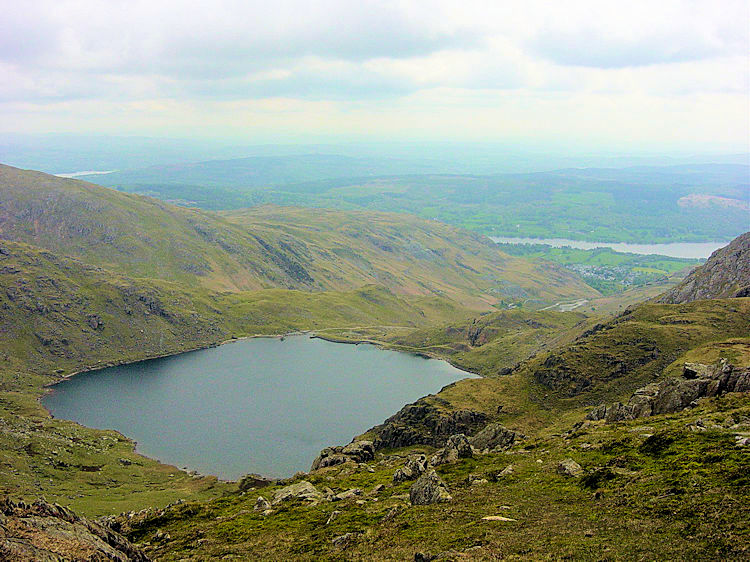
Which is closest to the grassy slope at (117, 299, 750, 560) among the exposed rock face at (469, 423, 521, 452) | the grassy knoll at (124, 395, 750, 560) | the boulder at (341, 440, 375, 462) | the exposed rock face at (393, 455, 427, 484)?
the grassy knoll at (124, 395, 750, 560)

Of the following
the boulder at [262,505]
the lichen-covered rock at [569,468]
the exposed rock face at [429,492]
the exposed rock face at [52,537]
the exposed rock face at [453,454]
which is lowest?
the boulder at [262,505]

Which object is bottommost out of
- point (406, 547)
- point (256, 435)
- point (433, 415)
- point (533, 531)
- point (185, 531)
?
point (256, 435)

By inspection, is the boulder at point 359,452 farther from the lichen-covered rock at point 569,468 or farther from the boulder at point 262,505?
the lichen-covered rock at point 569,468

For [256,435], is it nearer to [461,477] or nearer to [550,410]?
[550,410]

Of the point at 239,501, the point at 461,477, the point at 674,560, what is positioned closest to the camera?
the point at 674,560

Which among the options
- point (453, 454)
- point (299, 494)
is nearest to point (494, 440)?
point (453, 454)

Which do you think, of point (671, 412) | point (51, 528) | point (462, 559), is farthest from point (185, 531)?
point (671, 412)

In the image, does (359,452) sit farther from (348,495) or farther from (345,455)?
(348,495)

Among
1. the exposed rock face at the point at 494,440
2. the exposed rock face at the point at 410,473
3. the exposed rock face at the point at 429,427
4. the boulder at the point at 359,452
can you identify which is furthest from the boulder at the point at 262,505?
the exposed rock face at the point at 429,427
